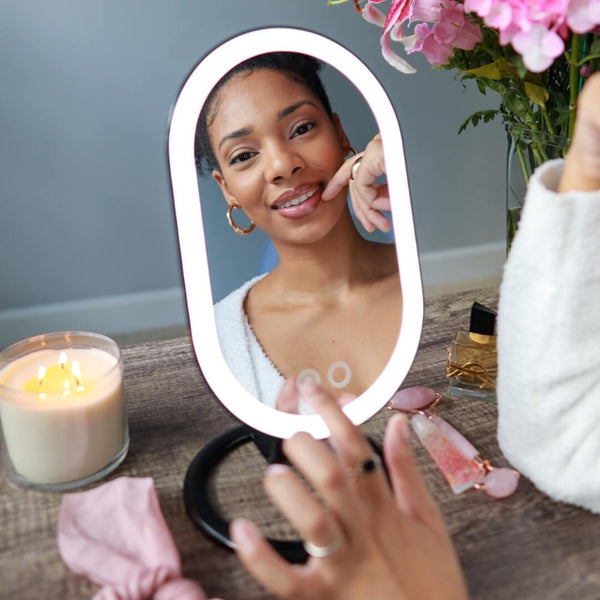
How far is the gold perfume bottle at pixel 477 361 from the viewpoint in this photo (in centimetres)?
68

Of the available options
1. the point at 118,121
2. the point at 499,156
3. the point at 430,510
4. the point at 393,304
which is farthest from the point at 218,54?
A: the point at 499,156

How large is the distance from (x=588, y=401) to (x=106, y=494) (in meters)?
0.35

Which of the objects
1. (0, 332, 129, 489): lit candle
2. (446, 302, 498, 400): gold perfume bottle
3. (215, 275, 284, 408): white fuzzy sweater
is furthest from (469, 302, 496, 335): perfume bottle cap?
(0, 332, 129, 489): lit candle

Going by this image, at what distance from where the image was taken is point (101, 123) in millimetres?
1604

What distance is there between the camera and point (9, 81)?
59.7 inches

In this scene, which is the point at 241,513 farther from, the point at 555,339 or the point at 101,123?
the point at 101,123

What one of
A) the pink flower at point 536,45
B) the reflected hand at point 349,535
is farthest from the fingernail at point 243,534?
the pink flower at point 536,45

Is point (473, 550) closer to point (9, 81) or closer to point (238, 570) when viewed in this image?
point (238, 570)

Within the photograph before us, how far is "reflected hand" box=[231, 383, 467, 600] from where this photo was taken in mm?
376

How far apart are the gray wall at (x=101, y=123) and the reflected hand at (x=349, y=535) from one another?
1.19m

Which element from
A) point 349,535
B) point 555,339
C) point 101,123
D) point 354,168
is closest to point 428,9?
point 354,168

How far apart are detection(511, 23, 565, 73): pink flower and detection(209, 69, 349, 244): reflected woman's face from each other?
Answer: 14 centimetres

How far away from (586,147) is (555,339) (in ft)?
0.43

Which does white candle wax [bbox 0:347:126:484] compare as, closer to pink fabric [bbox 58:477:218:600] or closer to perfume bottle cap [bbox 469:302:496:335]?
pink fabric [bbox 58:477:218:600]
